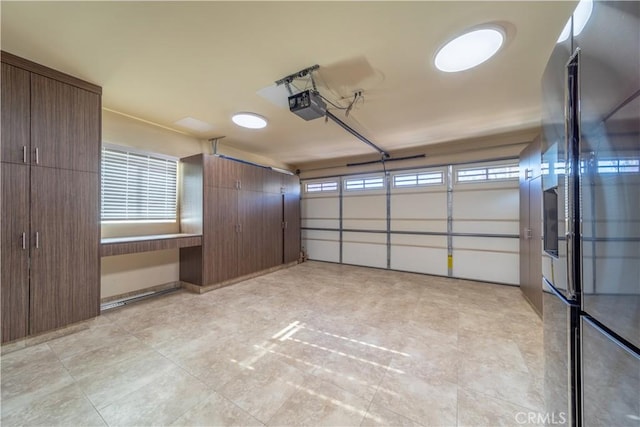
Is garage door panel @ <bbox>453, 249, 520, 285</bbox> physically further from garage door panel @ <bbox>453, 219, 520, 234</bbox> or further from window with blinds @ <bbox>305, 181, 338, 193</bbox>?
window with blinds @ <bbox>305, 181, 338, 193</bbox>

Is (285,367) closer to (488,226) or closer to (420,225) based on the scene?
(420,225)

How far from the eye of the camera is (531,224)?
316 centimetres

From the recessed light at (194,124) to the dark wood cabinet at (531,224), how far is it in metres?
4.54

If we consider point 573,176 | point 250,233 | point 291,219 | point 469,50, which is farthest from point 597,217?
point 291,219

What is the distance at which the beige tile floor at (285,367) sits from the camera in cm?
145

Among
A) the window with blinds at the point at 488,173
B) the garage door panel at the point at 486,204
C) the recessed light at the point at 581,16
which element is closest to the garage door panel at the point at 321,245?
the garage door panel at the point at 486,204

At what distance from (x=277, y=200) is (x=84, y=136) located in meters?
3.28

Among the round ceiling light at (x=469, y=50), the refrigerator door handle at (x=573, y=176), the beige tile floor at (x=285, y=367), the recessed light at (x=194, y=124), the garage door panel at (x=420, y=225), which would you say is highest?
the recessed light at (x=194, y=124)

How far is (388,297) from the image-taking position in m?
3.57

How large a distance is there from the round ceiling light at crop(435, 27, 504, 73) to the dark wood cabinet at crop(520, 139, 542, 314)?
56.9 inches

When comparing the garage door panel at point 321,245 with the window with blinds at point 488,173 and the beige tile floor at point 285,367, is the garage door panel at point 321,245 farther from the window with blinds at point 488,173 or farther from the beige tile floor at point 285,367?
the window with blinds at point 488,173

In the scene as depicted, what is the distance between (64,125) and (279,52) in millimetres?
2330

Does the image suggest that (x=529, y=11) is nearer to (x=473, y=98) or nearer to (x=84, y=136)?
(x=473, y=98)

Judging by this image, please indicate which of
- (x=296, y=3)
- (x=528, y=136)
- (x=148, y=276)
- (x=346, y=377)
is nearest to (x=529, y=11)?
(x=296, y=3)
